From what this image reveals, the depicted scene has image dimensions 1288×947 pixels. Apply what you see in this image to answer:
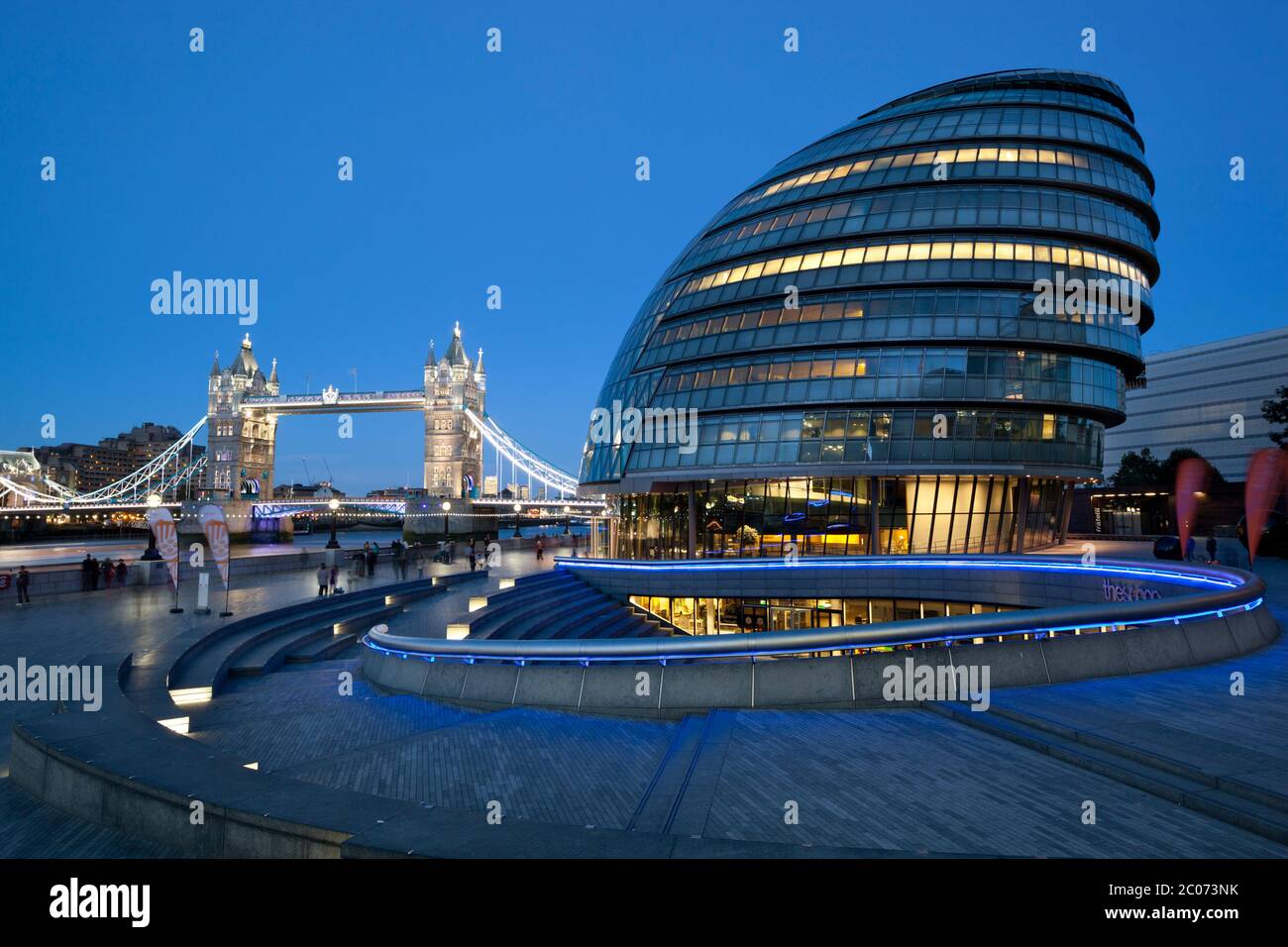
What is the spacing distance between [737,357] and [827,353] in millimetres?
5084

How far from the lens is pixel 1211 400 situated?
11750 centimetres

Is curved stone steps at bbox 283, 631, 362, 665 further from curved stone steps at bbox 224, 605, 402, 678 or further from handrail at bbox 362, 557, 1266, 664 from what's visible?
handrail at bbox 362, 557, 1266, 664

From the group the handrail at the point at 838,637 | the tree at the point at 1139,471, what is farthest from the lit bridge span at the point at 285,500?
the handrail at the point at 838,637

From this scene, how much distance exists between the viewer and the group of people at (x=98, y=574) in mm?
29734

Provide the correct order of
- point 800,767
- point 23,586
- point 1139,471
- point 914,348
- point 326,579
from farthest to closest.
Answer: point 1139,471
point 914,348
point 326,579
point 23,586
point 800,767

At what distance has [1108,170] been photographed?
4509 centimetres

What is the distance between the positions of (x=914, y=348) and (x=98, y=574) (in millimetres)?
39148

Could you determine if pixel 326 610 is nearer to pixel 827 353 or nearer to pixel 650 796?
pixel 650 796

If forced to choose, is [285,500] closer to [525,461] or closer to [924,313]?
[525,461]

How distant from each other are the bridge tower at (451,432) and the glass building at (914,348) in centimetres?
9933

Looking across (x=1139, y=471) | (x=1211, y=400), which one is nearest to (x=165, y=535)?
(x=1139, y=471)

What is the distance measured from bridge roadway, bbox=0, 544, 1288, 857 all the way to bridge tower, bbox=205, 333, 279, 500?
14929 centimetres

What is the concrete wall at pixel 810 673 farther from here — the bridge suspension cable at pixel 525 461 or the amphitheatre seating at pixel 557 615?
the bridge suspension cable at pixel 525 461
